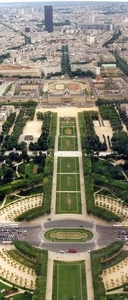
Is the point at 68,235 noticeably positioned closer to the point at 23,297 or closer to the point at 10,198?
the point at 23,297

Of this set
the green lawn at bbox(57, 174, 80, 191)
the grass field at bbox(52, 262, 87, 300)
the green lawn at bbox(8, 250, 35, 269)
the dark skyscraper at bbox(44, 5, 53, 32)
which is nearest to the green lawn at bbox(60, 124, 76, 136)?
the green lawn at bbox(57, 174, 80, 191)

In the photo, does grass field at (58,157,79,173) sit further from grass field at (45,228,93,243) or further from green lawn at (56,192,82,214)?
grass field at (45,228,93,243)

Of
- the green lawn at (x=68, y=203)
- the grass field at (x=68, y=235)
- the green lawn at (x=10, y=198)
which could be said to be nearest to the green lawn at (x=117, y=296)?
the grass field at (x=68, y=235)

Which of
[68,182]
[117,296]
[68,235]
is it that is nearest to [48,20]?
[68,182]

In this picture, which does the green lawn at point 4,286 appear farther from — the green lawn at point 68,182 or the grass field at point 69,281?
the green lawn at point 68,182

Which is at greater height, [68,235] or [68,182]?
[68,182]

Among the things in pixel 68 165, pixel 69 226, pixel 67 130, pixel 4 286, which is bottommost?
pixel 4 286

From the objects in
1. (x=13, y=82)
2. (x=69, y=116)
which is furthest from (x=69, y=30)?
(x=69, y=116)
